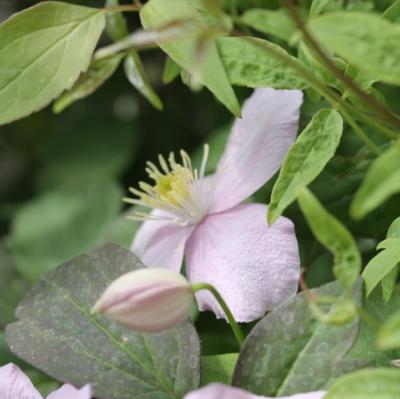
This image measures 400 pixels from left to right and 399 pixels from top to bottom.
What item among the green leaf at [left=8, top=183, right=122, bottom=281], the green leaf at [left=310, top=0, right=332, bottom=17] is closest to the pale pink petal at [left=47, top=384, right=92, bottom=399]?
the green leaf at [left=310, top=0, right=332, bottom=17]

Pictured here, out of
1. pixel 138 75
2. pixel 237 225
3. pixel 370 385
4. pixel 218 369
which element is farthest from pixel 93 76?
pixel 370 385

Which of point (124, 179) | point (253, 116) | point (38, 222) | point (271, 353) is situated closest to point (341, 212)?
point (253, 116)

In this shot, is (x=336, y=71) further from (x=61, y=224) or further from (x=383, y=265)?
(x=61, y=224)

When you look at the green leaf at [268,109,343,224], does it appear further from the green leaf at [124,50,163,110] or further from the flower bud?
the green leaf at [124,50,163,110]

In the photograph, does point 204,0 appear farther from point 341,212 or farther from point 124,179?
point 124,179

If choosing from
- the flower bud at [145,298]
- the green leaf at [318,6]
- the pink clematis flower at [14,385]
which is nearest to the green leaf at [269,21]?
the green leaf at [318,6]

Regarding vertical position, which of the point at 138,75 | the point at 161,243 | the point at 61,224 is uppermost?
the point at 138,75
